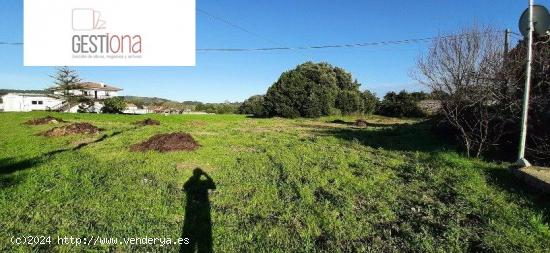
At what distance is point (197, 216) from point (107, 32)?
6.07 meters

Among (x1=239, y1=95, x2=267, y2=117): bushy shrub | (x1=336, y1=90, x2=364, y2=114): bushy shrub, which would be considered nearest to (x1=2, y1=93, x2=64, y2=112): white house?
(x1=239, y1=95, x2=267, y2=117): bushy shrub

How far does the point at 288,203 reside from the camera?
5.48 m

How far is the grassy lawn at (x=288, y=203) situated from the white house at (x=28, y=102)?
64979 mm

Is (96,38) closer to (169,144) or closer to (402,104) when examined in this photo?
(169,144)

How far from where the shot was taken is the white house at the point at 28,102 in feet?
202

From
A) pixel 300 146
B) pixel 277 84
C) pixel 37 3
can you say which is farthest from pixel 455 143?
pixel 277 84

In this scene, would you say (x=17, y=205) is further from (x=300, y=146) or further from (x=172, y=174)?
(x=300, y=146)

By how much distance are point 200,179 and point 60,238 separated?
3.14 m

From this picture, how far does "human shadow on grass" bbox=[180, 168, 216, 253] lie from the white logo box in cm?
350

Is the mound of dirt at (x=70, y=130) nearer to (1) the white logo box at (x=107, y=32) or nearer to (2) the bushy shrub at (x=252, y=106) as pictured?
(1) the white logo box at (x=107, y=32)

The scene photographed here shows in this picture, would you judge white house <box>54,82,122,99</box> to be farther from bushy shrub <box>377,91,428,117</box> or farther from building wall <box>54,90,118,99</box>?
bushy shrub <box>377,91,428,117</box>

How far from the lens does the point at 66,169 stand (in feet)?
24.8

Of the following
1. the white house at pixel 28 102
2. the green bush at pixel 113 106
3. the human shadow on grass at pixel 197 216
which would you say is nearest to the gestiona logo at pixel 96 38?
the human shadow on grass at pixel 197 216

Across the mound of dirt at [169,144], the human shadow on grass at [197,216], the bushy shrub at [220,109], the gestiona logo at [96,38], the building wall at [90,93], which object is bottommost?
the human shadow on grass at [197,216]
